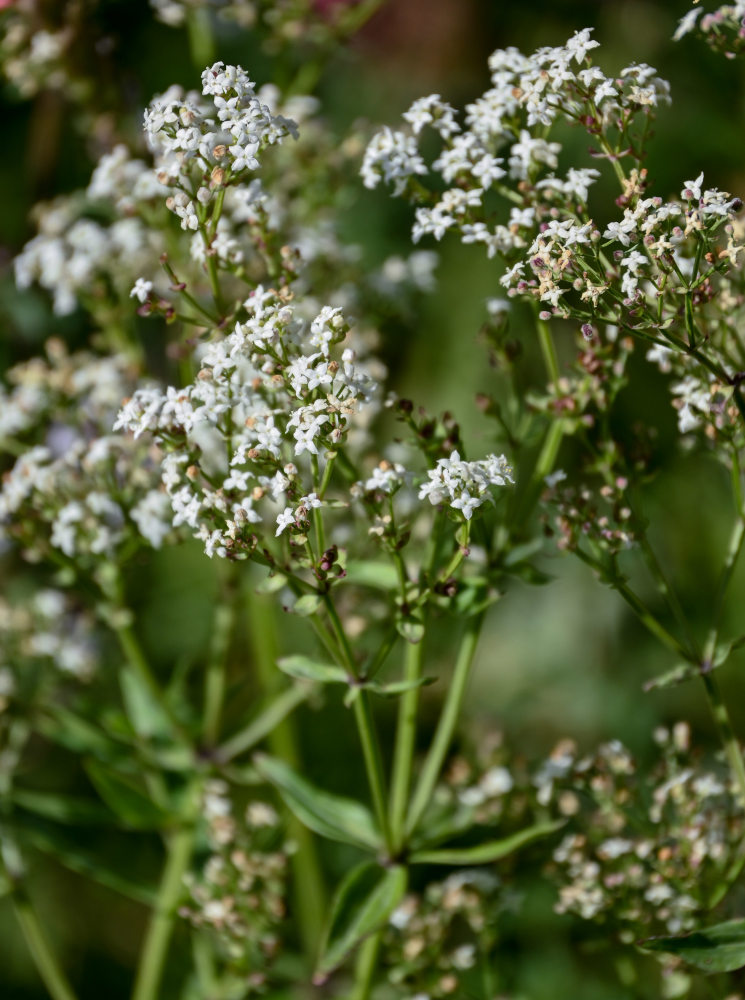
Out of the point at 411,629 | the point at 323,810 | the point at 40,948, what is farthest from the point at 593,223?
the point at 40,948

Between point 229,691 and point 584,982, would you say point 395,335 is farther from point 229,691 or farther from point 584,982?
point 584,982

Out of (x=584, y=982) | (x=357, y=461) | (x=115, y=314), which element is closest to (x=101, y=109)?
(x=115, y=314)

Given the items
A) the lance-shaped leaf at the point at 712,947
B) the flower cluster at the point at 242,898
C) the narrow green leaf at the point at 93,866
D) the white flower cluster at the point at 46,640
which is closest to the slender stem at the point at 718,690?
the lance-shaped leaf at the point at 712,947

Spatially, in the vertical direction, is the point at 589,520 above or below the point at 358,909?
above

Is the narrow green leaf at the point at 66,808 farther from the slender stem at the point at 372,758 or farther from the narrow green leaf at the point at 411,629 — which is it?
the narrow green leaf at the point at 411,629

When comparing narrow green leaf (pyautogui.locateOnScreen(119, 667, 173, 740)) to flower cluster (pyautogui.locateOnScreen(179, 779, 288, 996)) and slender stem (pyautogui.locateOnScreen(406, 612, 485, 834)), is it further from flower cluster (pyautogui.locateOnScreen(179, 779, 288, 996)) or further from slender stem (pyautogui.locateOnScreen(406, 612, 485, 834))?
slender stem (pyautogui.locateOnScreen(406, 612, 485, 834))

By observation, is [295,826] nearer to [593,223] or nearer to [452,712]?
[452,712]
